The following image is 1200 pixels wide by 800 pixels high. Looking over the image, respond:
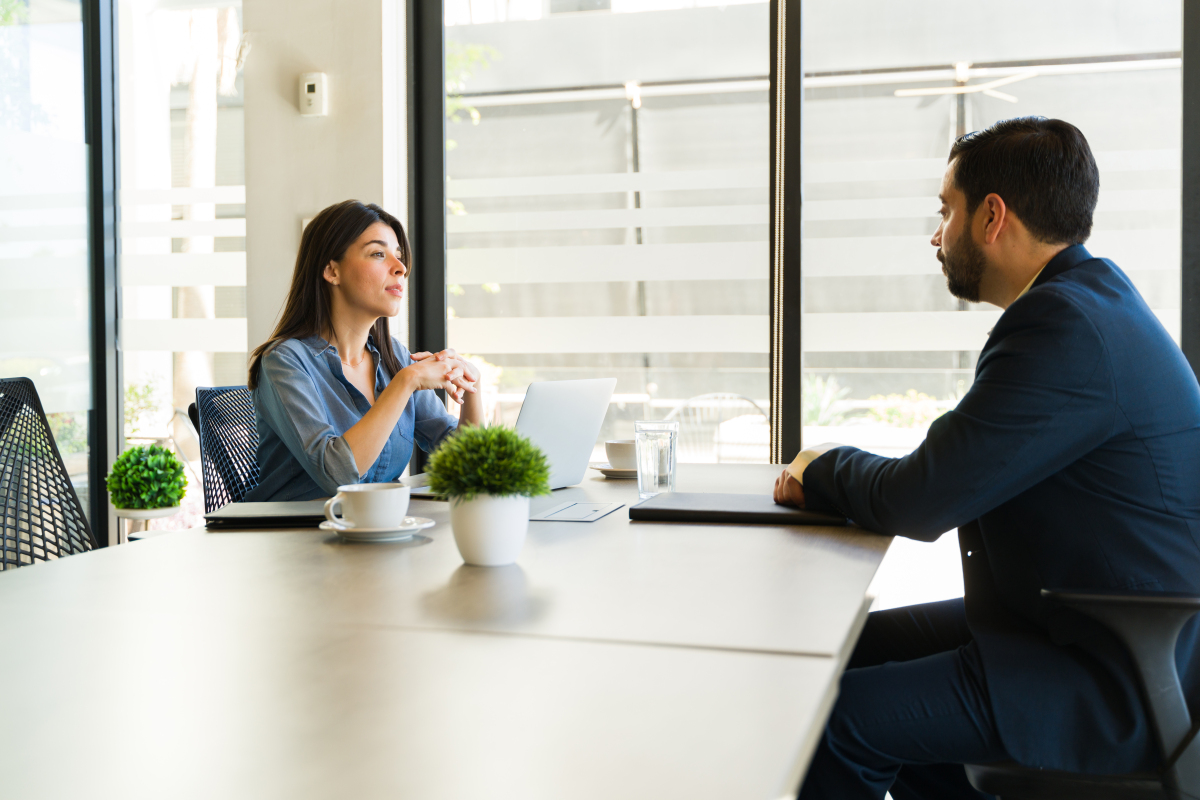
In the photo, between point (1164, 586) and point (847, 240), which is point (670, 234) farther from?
point (1164, 586)

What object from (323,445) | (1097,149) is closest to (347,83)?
(323,445)

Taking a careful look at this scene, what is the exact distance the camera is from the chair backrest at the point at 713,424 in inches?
127

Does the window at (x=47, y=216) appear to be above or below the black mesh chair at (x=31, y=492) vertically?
above

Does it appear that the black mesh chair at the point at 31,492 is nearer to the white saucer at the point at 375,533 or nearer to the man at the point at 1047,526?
the white saucer at the point at 375,533

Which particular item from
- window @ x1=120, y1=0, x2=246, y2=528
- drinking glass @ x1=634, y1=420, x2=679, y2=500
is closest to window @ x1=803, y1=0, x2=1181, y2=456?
drinking glass @ x1=634, y1=420, x2=679, y2=500

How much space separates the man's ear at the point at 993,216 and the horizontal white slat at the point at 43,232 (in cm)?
332

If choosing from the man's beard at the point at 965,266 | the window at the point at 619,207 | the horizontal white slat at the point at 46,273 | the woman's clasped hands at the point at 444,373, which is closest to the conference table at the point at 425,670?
the man's beard at the point at 965,266


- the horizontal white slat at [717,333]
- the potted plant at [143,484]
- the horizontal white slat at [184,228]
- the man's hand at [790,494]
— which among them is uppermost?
the horizontal white slat at [184,228]

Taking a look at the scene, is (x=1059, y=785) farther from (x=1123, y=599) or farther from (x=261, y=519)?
(x=261, y=519)

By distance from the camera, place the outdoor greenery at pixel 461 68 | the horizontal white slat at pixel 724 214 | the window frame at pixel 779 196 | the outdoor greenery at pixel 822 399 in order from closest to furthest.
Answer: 1. the window frame at pixel 779 196
2. the horizontal white slat at pixel 724 214
3. the outdoor greenery at pixel 822 399
4. the outdoor greenery at pixel 461 68

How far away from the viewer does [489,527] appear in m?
1.12

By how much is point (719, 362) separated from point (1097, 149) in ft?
4.43

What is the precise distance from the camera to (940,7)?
119 inches

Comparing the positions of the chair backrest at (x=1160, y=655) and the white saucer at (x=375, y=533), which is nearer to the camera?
the chair backrest at (x=1160, y=655)
